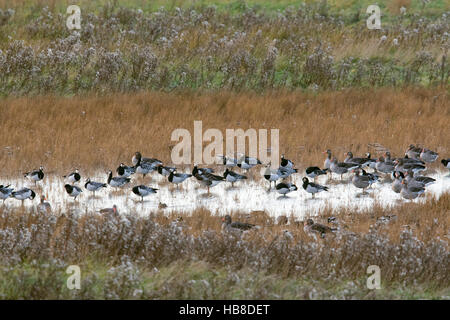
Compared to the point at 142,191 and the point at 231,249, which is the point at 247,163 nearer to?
the point at 142,191

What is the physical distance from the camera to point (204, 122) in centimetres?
2511

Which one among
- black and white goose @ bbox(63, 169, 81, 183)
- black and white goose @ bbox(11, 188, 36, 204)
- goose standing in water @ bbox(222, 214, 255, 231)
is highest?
black and white goose @ bbox(63, 169, 81, 183)

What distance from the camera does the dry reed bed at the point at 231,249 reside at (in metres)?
13.7

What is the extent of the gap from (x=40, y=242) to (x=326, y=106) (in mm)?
15143

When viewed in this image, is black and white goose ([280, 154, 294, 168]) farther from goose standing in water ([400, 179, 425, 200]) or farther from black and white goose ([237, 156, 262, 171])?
goose standing in water ([400, 179, 425, 200])

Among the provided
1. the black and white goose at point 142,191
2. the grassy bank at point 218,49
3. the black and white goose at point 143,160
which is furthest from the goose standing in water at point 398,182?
the grassy bank at point 218,49

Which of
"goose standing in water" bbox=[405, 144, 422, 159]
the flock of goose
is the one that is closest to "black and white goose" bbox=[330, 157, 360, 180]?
the flock of goose

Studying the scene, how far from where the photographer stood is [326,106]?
2708 centimetres

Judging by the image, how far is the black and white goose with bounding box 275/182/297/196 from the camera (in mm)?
19234

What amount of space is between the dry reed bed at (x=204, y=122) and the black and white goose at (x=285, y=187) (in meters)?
2.92

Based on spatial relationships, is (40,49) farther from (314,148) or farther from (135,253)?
(135,253)

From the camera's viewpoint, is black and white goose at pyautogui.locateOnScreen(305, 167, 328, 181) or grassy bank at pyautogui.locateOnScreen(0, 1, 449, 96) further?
grassy bank at pyautogui.locateOnScreen(0, 1, 449, 96)

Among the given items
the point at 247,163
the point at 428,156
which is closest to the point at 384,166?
the point at 428,156

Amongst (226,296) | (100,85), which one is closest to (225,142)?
(100,85)
